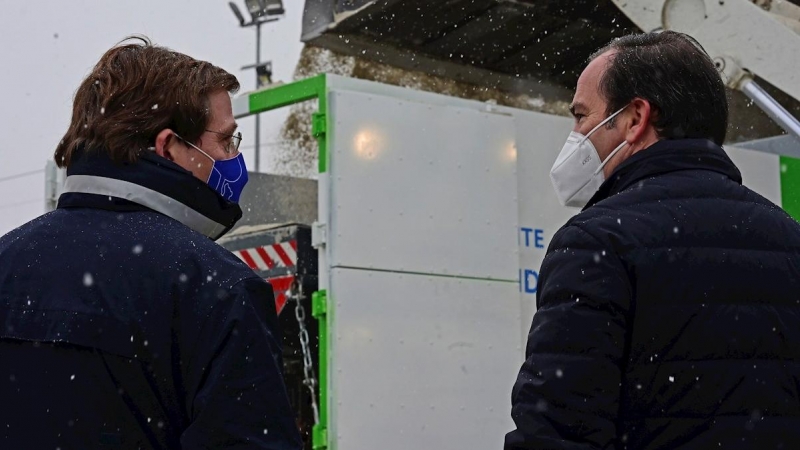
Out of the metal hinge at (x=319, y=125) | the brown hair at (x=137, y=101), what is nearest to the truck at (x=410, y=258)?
the metal hinge at (x=319, y=125)

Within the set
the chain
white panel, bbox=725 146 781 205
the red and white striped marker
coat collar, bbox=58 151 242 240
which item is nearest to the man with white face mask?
coat collar, bbox=58 151 242 240

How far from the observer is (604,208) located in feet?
6.64

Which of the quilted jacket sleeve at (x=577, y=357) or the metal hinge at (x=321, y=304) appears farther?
the metal hinge at (x=321, y=304)

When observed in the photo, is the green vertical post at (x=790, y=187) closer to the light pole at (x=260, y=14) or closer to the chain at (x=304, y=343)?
the chain at (x=304, y=343)

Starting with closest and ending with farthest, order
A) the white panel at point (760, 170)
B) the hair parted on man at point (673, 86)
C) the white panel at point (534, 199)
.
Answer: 1. the hair parted on man at point (673, 86)
2. the white panel at point (534, 199)
3. the white panel at point (760, 170)

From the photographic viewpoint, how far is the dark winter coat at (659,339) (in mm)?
1889

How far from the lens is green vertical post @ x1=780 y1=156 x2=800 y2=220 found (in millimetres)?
5961

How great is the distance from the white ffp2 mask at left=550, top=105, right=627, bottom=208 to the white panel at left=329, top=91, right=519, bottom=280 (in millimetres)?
2258

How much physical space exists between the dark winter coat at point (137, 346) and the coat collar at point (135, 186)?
0.15 ft

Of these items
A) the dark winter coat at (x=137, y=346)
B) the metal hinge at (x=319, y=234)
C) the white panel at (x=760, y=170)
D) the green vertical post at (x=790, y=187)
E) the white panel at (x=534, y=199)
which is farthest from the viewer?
the green vertical post at (x=790, y=187)

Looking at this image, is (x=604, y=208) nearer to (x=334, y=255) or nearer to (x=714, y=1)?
(x=334, y=255)

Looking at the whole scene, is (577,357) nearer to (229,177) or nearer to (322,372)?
(229,177)

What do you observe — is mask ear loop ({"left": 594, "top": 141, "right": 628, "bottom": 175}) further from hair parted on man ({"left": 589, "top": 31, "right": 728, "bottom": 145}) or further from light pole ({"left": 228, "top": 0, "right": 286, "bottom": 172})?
light pole ({"left": 228, "top": 0, "right": 286, "bottom": 172})

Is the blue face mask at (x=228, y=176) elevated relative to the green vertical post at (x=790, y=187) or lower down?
lower down
